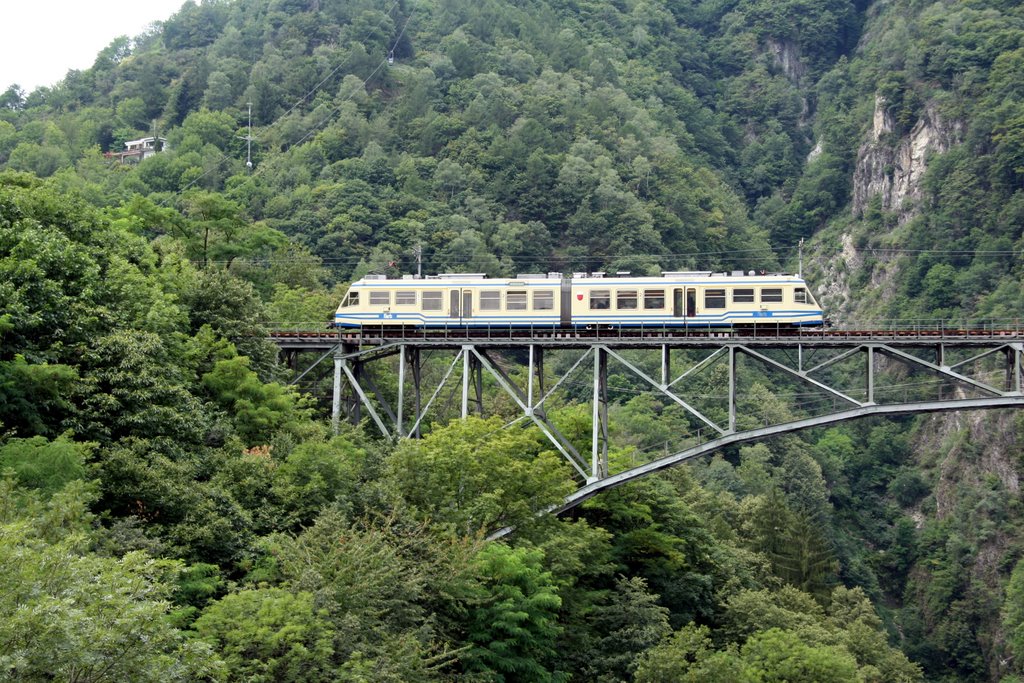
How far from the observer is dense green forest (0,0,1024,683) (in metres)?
36.3

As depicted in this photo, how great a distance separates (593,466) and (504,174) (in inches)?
3333

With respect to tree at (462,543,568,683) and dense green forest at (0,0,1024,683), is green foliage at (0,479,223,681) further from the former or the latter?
tree at (462,543,568,683)

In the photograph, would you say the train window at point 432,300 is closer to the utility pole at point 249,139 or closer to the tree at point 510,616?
the tree at point 510,616

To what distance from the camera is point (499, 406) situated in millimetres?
67000

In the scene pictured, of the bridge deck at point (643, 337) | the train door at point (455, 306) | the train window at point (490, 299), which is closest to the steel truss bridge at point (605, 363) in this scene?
the bridge deck at point (643, 337)

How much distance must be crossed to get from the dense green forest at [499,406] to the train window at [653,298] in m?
5.56

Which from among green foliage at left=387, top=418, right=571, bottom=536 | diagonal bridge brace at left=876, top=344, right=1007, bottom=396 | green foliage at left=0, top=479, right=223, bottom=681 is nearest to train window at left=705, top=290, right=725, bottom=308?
diagonal bridge brace at left=876, top=344, right=1007, bottom=396

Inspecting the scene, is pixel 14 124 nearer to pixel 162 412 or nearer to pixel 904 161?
pixel 904 161

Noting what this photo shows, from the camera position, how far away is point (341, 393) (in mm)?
58875

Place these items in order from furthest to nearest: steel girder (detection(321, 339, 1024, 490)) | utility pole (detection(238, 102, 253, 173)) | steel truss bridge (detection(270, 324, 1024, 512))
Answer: utility pole (detection(238, 102, 253, 173))
steel truss bridge (detection(270, 324, 1024, 512))
steel girder (detection(321, 339, 1024, 490))

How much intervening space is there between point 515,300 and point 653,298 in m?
4.89

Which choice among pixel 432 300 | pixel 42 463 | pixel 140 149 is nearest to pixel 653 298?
pixel 432 300

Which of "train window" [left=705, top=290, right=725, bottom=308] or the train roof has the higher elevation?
the train roof

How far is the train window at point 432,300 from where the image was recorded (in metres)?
55.4
